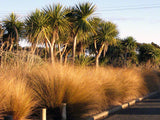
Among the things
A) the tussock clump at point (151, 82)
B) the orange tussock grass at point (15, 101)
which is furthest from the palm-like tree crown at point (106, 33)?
the orange tussock grass at point (15, 101)

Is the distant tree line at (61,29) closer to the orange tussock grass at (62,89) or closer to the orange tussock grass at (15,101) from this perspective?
the orange tussock grass at (62,89)

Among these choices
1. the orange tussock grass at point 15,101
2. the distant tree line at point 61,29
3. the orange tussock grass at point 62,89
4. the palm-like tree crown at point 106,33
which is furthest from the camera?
the palm-like tree crown at point 106,33

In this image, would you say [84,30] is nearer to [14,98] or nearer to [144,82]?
[144,82]

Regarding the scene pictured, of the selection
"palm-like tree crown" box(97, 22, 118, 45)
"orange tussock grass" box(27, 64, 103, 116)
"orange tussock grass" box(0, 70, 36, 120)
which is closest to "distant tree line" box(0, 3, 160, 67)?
"palm-like tree crown" box(97, 22, 118, 45)

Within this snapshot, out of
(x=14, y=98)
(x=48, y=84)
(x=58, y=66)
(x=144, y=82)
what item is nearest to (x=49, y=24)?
(x=144, y=82)

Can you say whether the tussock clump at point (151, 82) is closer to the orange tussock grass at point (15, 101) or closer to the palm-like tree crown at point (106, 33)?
the palm-like tree crown at point (106, 33)

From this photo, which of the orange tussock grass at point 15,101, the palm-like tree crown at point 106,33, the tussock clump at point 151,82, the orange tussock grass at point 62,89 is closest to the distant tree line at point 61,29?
the palm-like tree crown at point 106,33

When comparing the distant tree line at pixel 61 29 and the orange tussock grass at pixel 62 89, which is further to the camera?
the distant tree line at pixel 61 29

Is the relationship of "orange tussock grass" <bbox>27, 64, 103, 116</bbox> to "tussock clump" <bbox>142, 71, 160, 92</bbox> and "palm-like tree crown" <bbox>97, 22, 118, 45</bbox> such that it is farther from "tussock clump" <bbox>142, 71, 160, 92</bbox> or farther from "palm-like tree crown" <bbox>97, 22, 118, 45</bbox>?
"palm-like tree crown" <bbox>97, 22, 118, 45</bbox>

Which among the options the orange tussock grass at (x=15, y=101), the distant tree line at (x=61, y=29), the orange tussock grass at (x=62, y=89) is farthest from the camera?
the distant tree line at (x=61, y=29)

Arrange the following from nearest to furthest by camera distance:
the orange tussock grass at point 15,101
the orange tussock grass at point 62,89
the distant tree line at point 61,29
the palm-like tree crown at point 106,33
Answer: the orange tussock grass at point 15,101
the orange tussock grass at point 62,89
the distant tree line at point 61,29
the palm-like tree crown at point 106,33

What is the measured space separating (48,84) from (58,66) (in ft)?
3.90

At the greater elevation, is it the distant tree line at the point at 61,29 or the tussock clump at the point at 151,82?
the distant tree line at the point at 61,29

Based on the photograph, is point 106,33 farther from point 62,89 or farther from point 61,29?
point 62,89
